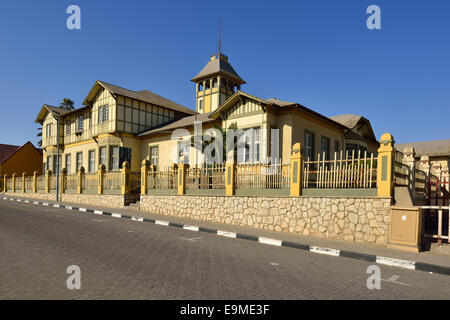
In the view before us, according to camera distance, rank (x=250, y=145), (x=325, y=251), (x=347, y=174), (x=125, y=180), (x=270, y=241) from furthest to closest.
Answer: (x=125, y=180) → (x=250, y=145) → (x=347, y=174) → (x=270, y=241) → (x=325, y=251)

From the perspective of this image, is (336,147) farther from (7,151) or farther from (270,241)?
(7,151)

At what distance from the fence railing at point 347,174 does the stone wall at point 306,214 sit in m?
0.50

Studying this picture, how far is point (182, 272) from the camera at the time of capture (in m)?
5.36

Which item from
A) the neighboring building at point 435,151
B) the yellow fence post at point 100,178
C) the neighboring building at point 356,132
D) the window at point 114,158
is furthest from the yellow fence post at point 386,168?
the neighboring building at point 435,151

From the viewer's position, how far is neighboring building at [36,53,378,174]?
1683 cm

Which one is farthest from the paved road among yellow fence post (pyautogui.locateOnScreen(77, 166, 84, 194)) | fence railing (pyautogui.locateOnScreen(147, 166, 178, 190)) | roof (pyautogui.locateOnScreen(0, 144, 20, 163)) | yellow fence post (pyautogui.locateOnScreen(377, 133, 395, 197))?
roof (pyautogui.locateOnScreen(0, 144, 20, 163))

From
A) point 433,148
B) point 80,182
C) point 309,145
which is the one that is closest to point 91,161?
point 80,182

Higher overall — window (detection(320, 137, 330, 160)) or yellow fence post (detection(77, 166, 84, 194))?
window (detection(320, 137, 330, 160))

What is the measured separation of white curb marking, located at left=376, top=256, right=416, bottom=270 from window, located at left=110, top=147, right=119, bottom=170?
21354 millimetres

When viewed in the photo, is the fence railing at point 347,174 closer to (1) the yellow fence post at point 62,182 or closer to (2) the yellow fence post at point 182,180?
(2) the yellow fence post at point 182,180

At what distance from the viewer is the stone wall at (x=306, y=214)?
889cm

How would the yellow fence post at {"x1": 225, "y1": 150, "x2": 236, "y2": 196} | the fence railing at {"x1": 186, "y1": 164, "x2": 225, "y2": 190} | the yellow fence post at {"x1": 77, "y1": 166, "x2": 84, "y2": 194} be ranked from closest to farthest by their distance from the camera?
the yellow fence post at {"x1": 225, "y1": 150, "x2": 236, "y2": 196} < the fence railing at {"x1": 186, "y1": 164, "x2": 225, "y2": 190} < the yellow fence post at {"x1": 77, "y1": 166, "x2": 84, "y2": 194}

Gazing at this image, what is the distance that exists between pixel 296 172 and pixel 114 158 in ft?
59.4

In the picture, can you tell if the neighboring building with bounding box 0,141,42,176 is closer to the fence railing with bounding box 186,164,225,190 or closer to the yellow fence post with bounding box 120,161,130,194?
the yellow fence post with bounding box 120,161,130,194
